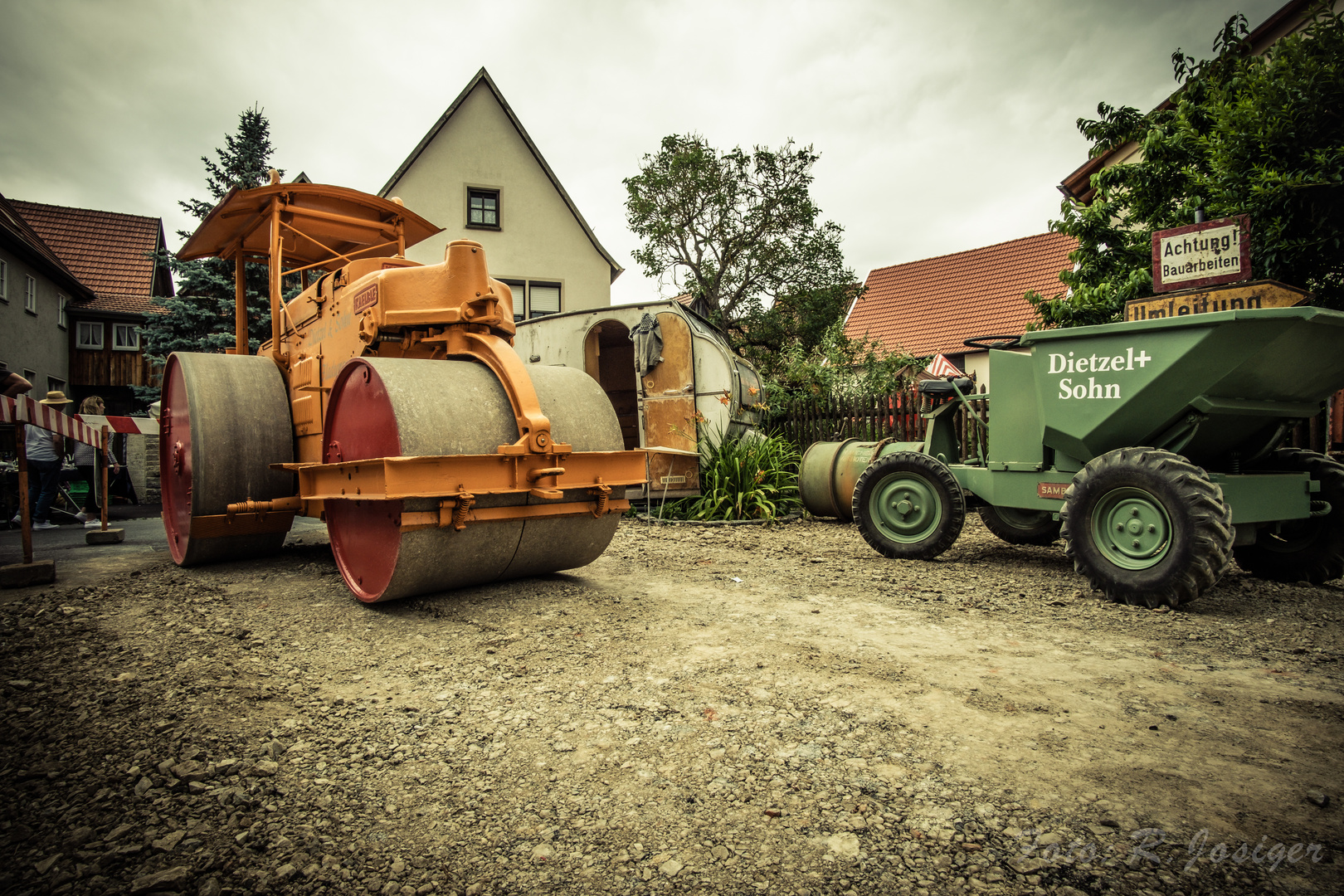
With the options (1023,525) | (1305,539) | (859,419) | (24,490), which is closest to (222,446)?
(24,490)

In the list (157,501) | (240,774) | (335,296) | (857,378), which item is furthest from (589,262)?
(240,774)

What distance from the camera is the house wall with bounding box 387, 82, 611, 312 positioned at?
55.4ft

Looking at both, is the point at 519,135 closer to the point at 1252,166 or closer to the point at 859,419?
the point at 859,419

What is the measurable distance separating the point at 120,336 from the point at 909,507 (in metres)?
27.8

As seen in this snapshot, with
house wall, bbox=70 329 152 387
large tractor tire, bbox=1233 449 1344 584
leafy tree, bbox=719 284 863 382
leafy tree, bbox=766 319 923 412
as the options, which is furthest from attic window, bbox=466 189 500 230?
large tractor tire, bbox=1233 449 1344 584

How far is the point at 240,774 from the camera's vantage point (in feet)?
6.65

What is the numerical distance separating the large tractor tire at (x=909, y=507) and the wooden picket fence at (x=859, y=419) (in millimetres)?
4262

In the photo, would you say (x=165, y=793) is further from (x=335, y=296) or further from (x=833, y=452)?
(x=833, y=452)

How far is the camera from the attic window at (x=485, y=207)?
1728cm

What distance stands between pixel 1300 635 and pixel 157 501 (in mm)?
14945

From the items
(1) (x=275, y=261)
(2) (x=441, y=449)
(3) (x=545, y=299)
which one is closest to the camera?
(2) (x=441, y=449)

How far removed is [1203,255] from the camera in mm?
4895

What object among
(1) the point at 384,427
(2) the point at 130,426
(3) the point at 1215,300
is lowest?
(1) the point at 384,427

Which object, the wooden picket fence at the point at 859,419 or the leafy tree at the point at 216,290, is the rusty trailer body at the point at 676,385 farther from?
the leafy tree at the point at 216,290
